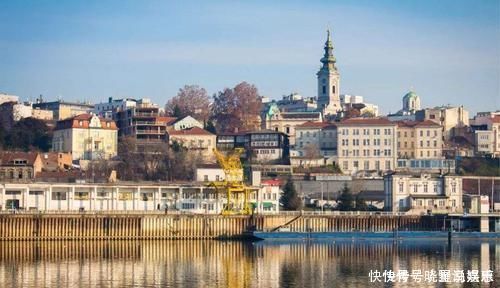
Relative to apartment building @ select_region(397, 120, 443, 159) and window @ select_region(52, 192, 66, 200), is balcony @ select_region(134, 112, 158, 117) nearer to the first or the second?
apartment building @ select_region(397, 120, 443, 159)

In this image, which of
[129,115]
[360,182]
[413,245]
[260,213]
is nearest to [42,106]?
[129,115]

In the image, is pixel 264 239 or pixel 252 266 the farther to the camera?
pixel 264 239

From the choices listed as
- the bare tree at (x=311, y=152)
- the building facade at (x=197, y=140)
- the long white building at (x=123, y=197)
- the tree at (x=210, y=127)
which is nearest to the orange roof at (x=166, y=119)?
the tree at (x=210, y=127)

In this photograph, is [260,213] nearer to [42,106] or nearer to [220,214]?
[220,214]

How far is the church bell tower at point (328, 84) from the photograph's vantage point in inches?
5415

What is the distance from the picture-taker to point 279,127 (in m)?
122

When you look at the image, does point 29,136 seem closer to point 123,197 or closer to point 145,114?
point 145,114

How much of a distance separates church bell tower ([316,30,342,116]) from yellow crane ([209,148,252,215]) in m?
58.1

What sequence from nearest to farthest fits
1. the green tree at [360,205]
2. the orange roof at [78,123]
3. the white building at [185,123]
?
the green tree at [360,205] → the orange roof at [78,123] → the white building at [185,123]

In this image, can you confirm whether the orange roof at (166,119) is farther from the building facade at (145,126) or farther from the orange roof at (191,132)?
the orange roof at (191,132)

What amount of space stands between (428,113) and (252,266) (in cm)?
7318

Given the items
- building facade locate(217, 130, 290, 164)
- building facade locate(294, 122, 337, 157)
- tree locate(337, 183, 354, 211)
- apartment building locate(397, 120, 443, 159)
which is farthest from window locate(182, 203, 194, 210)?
apartment building locate(397, 120, 443, 159)

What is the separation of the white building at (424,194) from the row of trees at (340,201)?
2603mm

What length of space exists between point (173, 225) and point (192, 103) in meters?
54.7
